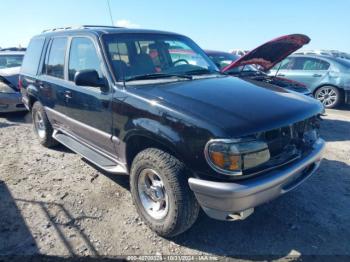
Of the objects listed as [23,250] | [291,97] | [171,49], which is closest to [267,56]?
[171,49]

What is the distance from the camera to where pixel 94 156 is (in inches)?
156

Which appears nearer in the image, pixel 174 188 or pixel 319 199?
pixel 174 188

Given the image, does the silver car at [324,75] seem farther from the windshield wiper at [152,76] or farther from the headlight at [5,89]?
the headlight at [5,89]

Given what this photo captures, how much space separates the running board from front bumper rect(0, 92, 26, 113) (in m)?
3.33

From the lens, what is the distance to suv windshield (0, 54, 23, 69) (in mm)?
8938

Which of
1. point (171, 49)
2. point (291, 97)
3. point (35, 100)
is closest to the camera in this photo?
point (291, 97)

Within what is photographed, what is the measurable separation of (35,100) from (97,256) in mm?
3719

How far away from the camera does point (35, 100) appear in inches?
223

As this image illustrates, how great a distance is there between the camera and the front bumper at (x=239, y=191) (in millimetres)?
2461

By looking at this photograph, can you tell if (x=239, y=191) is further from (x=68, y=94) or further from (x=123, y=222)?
(x=68, y=94)

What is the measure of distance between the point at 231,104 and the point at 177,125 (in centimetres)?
56

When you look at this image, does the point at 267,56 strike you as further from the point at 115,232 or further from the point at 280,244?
the point at 115,232

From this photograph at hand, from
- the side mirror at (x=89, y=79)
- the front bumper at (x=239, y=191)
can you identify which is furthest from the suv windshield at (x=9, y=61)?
the front bumper at (x=239, y=191)

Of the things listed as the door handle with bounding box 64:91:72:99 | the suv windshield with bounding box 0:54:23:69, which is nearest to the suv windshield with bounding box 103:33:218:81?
the door handle with bounding box 64:91:72:99
